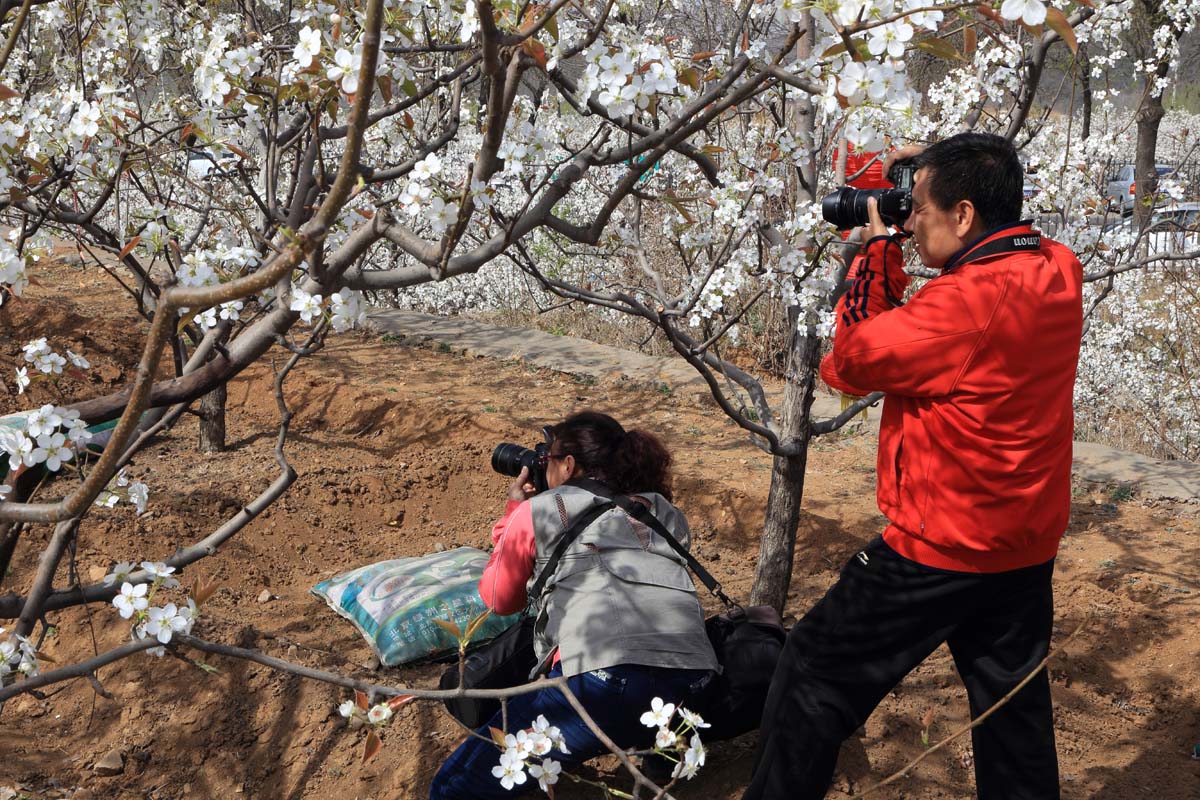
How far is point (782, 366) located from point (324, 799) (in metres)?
5.92

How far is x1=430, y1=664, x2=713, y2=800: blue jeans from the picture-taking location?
2.54 metres

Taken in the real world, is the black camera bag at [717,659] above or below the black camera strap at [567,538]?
below

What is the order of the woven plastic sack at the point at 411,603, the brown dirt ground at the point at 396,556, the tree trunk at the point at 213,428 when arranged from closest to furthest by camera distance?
the brown dirt ground at the point at 396,556
the woven plastic sack at the point at 411,603
the tree trunk at the point at 213,428

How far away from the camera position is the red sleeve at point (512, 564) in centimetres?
276

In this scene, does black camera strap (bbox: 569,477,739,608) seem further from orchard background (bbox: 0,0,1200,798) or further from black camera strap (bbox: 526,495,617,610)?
orchard background (bbox: 0,0,1200,798)

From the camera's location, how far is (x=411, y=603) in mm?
3549

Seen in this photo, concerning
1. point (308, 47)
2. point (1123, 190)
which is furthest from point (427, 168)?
point (1123, 190)

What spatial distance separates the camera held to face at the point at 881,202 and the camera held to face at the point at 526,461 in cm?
110

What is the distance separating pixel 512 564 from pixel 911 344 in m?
1.27

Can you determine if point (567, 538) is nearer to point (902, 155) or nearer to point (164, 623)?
point (164, 623)

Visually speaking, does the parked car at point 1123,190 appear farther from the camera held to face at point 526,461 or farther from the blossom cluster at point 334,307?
the blossom cluster at point 334,307

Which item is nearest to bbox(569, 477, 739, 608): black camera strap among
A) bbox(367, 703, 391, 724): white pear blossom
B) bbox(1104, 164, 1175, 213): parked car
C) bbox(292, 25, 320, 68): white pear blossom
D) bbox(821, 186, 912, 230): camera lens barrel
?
bbox(821, 186, 912, 230): camera lens barrel

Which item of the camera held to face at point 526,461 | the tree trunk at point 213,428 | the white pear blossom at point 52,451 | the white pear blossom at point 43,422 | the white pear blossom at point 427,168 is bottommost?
the tree trunk at point 213,428

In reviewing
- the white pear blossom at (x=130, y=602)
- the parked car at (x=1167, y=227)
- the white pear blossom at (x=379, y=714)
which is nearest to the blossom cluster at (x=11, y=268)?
the white pear blossom at (x=130, y=602)
